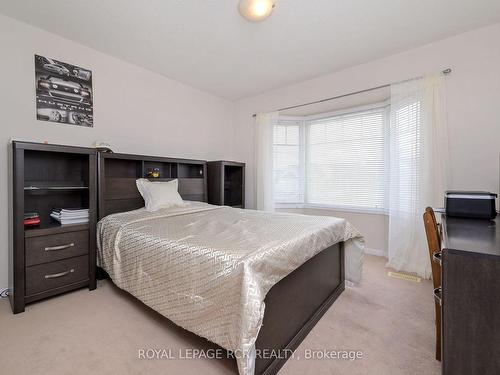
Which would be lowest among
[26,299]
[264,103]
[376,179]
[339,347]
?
[339,347]

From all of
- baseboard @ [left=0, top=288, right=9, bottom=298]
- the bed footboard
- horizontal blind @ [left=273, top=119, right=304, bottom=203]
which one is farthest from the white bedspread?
horizontal blind @ [left=273, top=119, right=304, bottom=203]

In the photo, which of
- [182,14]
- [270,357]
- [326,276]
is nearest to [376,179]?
[326,276]

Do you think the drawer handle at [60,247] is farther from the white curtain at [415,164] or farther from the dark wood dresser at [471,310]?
the white curtain at [415,164]

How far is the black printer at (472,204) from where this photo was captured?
1636 mm

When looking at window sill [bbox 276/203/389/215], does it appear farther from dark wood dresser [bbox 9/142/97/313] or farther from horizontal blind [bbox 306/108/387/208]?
dark wood dresser [bbox 9/142/97/313]

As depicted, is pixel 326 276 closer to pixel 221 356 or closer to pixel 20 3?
pixel 221 356

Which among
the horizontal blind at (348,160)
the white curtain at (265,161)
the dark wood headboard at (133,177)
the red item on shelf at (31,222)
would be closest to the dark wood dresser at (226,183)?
the dark wood headboard at (133,177)

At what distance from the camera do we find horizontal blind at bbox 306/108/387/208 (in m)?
3.27

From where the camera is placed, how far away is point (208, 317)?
1238 mm

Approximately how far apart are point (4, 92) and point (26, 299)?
1840 mm

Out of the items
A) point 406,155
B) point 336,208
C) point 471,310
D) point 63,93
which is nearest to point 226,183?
point 336,208

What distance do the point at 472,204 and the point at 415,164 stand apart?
1061 mm

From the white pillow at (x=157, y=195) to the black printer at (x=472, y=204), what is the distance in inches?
102

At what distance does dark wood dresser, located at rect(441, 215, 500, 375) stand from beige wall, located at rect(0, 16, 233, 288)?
3.21m
